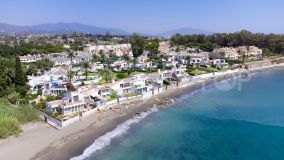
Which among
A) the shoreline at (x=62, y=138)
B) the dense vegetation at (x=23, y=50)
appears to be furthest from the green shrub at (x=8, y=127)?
the dense vegetation at (x=23, y=50)

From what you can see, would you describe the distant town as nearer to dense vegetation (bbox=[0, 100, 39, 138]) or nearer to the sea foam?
dense vegetation (bbox=[0, 100, 39, 138])

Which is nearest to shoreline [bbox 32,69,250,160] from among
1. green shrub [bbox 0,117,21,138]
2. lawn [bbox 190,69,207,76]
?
green shrub [bbox 0,117,21,138]

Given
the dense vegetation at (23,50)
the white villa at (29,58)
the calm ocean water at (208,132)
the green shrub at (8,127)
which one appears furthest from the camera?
the dense vegetation at (23,50)

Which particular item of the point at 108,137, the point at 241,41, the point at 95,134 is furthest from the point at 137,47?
the point at 108,137

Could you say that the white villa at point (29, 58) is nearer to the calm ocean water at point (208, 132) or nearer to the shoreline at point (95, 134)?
the shoreline at point (95, 134)

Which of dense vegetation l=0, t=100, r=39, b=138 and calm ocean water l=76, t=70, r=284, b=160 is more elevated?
dense vegetation l=0, t=100, r=39, b=138

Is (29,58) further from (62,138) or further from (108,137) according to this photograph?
(108,137)
